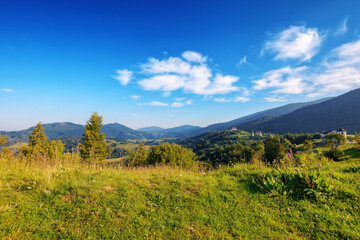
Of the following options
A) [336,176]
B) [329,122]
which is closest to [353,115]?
[329,122]

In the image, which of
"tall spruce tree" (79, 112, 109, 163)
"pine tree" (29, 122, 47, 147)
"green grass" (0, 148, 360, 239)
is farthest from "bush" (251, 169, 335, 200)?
"pine tree" (29, 122, 47, 147)

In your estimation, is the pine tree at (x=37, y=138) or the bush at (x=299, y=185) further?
the pine tree at (x=37, y=138)

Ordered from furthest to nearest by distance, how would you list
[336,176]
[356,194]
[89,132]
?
[89,132]
[336,176]
[356,194]

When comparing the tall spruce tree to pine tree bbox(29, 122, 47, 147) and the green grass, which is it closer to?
pine tree bbox(29, 122, 47, 147)

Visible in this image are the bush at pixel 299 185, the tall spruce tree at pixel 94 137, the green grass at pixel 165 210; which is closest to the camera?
the green grass at pixel 165 210

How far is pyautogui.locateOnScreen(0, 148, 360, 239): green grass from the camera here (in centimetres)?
303

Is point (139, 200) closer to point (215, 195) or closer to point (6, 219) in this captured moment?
point (215, 195)

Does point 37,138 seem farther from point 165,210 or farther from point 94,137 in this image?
point 165,210

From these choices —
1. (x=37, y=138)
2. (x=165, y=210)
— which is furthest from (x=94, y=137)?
(x=165, y=210)

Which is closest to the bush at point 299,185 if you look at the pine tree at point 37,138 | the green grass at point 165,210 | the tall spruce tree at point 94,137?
the green grass at point 165,210

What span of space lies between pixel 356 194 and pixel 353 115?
28290cm

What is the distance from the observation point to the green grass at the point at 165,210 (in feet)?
9.95

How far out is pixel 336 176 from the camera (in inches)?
194

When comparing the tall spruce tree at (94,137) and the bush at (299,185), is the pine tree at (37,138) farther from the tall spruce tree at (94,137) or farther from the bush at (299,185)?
the bush at (299,185)
